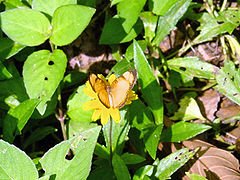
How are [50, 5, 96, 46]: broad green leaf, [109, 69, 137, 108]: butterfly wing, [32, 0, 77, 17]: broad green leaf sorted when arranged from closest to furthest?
[109, 69, 137, 108]: butterfly wing
[50, 5, 96, 46]: broad green leaf
[32, 0, 77, 17]: broad green leaf

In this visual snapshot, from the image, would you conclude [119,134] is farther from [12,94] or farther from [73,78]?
[12,94]

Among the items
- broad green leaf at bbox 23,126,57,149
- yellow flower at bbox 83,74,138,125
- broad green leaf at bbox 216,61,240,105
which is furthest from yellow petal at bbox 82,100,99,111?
broad green leaf at bbox 216,61,240,105

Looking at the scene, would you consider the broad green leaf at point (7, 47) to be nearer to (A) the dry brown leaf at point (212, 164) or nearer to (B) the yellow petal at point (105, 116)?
(B) the yellow petal at point (105, 116)

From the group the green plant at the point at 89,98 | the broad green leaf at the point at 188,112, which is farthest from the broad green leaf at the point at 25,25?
the broad green leaf at the point at 188,112

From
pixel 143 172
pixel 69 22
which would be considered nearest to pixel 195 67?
pixel 143 172

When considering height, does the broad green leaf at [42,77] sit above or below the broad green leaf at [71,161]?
above

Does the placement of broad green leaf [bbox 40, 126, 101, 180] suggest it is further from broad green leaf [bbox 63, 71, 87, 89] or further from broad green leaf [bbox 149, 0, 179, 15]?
broad green leaf [bbox 149, 0, 179, 15]
